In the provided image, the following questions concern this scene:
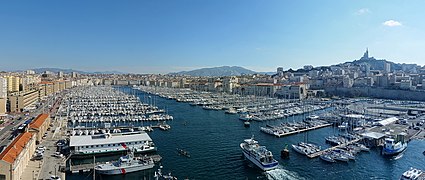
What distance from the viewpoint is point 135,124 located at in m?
23.0

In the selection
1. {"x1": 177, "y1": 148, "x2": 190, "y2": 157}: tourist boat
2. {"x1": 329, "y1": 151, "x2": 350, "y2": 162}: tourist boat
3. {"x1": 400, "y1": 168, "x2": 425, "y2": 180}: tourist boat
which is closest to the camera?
{"x1": 400, "y1": 168, "x2": 425, "y2": 180}: tourist boat

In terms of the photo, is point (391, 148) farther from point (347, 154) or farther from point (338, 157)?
point (338, 157)

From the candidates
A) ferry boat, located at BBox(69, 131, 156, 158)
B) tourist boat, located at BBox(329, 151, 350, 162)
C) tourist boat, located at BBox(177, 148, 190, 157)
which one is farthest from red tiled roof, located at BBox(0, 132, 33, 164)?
tourist boat, located at BBox(329, 151, 350, 162)

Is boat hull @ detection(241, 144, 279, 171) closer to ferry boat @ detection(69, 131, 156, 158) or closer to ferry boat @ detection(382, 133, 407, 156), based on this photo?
ferry boat @ detection(69, 131, 156, 158)

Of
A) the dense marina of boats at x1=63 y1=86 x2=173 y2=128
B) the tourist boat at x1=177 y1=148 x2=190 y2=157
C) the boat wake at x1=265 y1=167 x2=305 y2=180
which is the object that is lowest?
the boat wake at x1=265 y1=167 x2=305 y2=180

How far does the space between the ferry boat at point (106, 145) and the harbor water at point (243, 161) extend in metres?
0.73

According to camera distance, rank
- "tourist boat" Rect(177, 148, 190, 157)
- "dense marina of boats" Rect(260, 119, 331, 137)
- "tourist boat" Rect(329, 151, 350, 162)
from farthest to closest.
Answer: "dense marina of boats" Rect(260, 119, 331, 137), "tourist boat" Rect(177, 148, 190, 157), "tourist boat" Rect(329, 151, 350, 162)

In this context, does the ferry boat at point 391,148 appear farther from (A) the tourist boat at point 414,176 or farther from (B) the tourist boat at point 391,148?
(A) the tourist boat at point 414,176

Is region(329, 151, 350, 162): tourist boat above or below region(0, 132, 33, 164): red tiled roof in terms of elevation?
below

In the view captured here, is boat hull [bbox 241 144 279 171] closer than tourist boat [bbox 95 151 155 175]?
No

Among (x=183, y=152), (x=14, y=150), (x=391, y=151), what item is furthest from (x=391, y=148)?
(x=14, y=150)

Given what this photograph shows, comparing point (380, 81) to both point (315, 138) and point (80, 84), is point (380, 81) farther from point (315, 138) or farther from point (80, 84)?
point (80, 84)

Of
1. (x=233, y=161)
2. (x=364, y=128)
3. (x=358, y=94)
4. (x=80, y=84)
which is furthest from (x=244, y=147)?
(x=80, y=84)

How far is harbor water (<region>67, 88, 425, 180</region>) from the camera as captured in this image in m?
12.0
